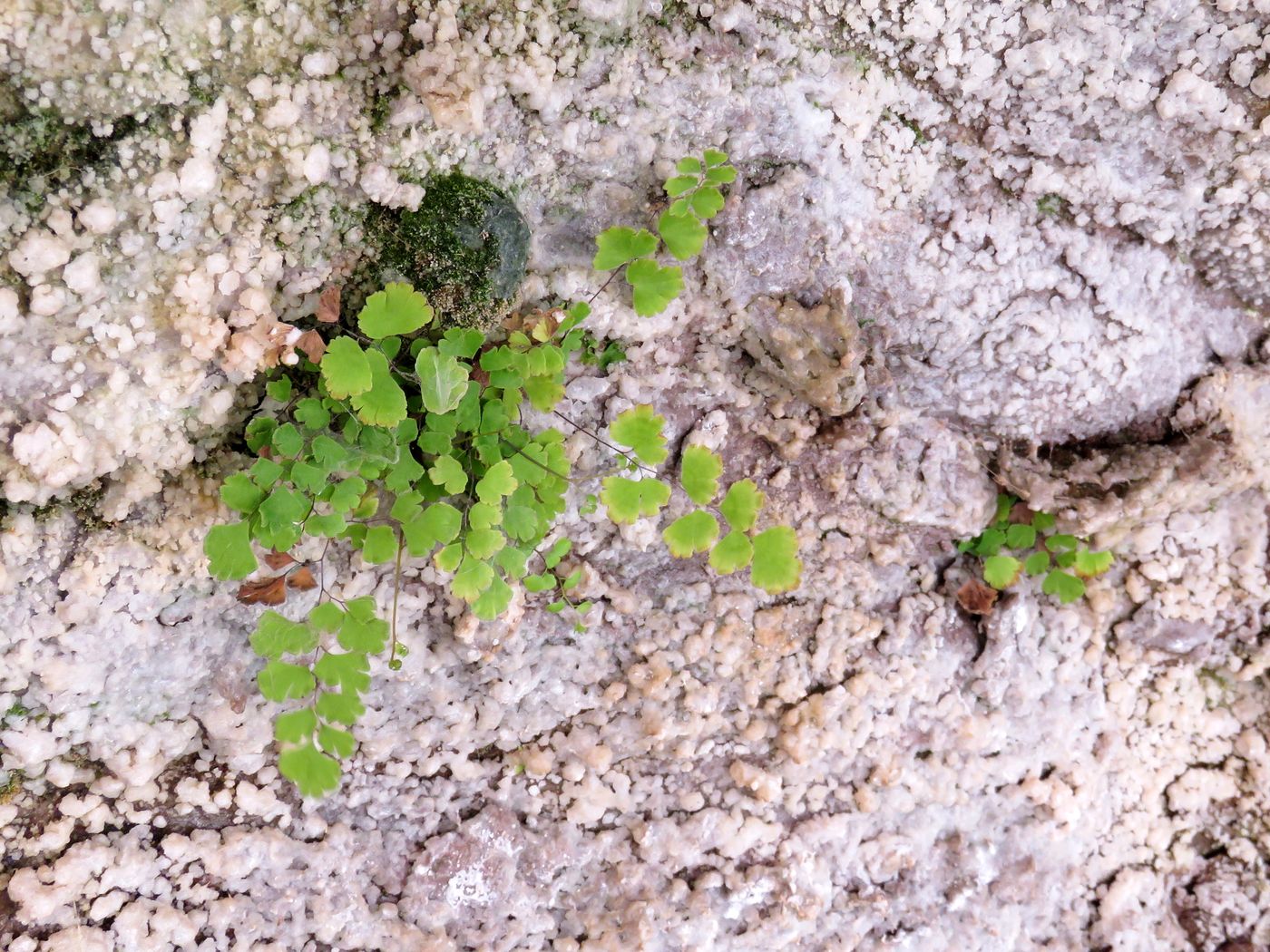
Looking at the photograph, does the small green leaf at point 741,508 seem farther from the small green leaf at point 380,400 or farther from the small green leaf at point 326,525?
the small green leaf at point 326,525

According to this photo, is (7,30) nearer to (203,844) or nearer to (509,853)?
(203,844)

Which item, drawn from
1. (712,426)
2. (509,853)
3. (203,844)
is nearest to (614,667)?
(509,853)

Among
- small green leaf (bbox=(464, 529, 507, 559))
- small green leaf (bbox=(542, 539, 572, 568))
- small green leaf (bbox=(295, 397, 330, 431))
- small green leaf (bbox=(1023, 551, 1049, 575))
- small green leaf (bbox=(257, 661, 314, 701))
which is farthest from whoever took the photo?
small green leaf (bbox=(1023, 551, 1049, 575))

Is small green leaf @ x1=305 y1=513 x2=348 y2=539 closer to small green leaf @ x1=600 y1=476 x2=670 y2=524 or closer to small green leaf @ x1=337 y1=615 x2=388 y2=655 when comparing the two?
small green leaf @ x1=337 y1=615 x2=388 y2=655

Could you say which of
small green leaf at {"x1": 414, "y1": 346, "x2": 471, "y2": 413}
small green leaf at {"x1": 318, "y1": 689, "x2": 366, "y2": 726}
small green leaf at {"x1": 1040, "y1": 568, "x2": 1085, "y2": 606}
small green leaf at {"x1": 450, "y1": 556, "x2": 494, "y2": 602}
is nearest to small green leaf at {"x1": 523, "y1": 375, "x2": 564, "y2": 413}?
small green leaf at {"x1": 414, "y1": 346, "x2": 471, "y2": 413}

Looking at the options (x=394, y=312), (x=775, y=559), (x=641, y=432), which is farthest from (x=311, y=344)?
(x=775, y=559)

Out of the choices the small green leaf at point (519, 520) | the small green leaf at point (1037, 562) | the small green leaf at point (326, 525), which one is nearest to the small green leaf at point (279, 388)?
the small green leaf at point (326, 525)
